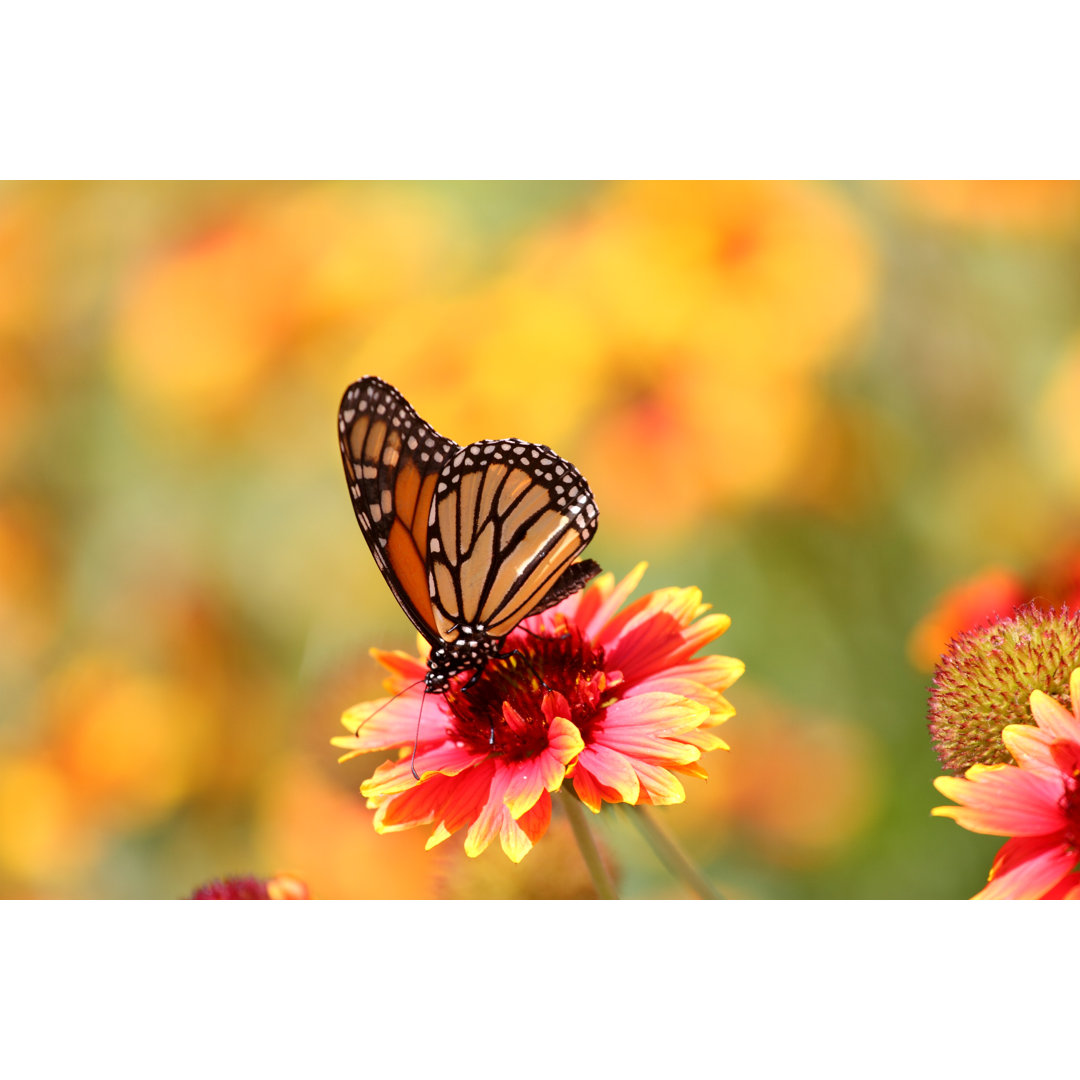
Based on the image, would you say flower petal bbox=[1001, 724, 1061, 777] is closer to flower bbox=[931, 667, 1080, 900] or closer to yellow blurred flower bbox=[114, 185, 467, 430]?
A: flower bbox=[931, 667, 1080, 900]

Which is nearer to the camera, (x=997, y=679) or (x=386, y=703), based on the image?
(x=997, y=679)

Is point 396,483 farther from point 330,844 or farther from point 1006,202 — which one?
point 1006,202

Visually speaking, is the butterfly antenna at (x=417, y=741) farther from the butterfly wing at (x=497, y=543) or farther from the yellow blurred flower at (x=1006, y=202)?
the yellow blurred flower at (x=1006, y=202)

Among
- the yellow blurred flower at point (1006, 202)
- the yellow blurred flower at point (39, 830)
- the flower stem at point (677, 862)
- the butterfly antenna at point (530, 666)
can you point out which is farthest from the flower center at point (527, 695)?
the yellow blurred flower at point (1006, 202)

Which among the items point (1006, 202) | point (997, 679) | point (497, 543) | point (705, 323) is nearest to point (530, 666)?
point (497, 543)

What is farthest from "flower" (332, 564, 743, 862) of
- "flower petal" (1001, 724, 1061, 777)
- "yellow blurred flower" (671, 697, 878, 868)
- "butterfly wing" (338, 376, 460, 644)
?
"flower petal" (1001, 724, 1061, 777)

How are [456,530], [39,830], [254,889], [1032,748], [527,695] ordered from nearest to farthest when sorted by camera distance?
1. [1032,748]
2. [527,695]
3. [456,530]
4. [254,889]
5. [39,830]
